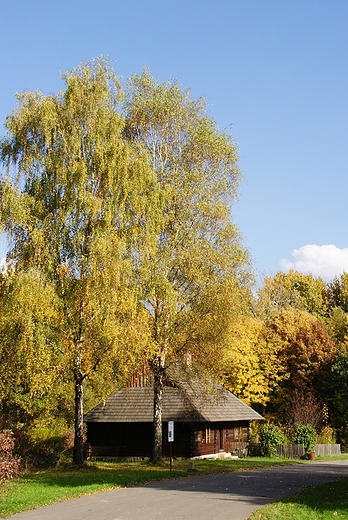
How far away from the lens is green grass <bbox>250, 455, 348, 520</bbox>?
1619 cm

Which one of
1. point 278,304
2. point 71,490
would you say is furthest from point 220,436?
point 278,304

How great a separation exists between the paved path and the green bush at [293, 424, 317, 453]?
13703mm

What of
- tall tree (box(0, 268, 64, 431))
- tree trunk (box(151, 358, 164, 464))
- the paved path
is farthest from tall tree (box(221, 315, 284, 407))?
tall tree (box(0, 268, 64, 431))

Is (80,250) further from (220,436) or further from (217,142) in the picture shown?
(220,436)

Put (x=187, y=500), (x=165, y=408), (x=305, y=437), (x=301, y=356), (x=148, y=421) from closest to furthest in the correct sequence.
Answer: (x=187, y=500)
(x=148, y=421)
(x=165, y=408)
(x=305, y=437)
(x=301, y=356)

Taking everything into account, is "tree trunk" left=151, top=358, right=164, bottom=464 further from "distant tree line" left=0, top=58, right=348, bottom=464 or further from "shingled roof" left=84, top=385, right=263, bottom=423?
"shingled roof" left=84, top=385, right=263, bottom=423

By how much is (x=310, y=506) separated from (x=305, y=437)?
75.7ft

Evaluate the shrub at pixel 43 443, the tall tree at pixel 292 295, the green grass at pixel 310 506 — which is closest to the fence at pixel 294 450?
the shrub at pixel 43 443

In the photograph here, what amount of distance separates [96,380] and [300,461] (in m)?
15.3

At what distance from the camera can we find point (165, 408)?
36.1 meters

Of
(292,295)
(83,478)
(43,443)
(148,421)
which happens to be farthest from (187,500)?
(292,295)

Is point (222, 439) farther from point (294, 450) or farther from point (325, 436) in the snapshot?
point (325, 436)

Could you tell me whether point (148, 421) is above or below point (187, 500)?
above

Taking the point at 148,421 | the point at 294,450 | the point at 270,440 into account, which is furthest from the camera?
the point at 270,440
